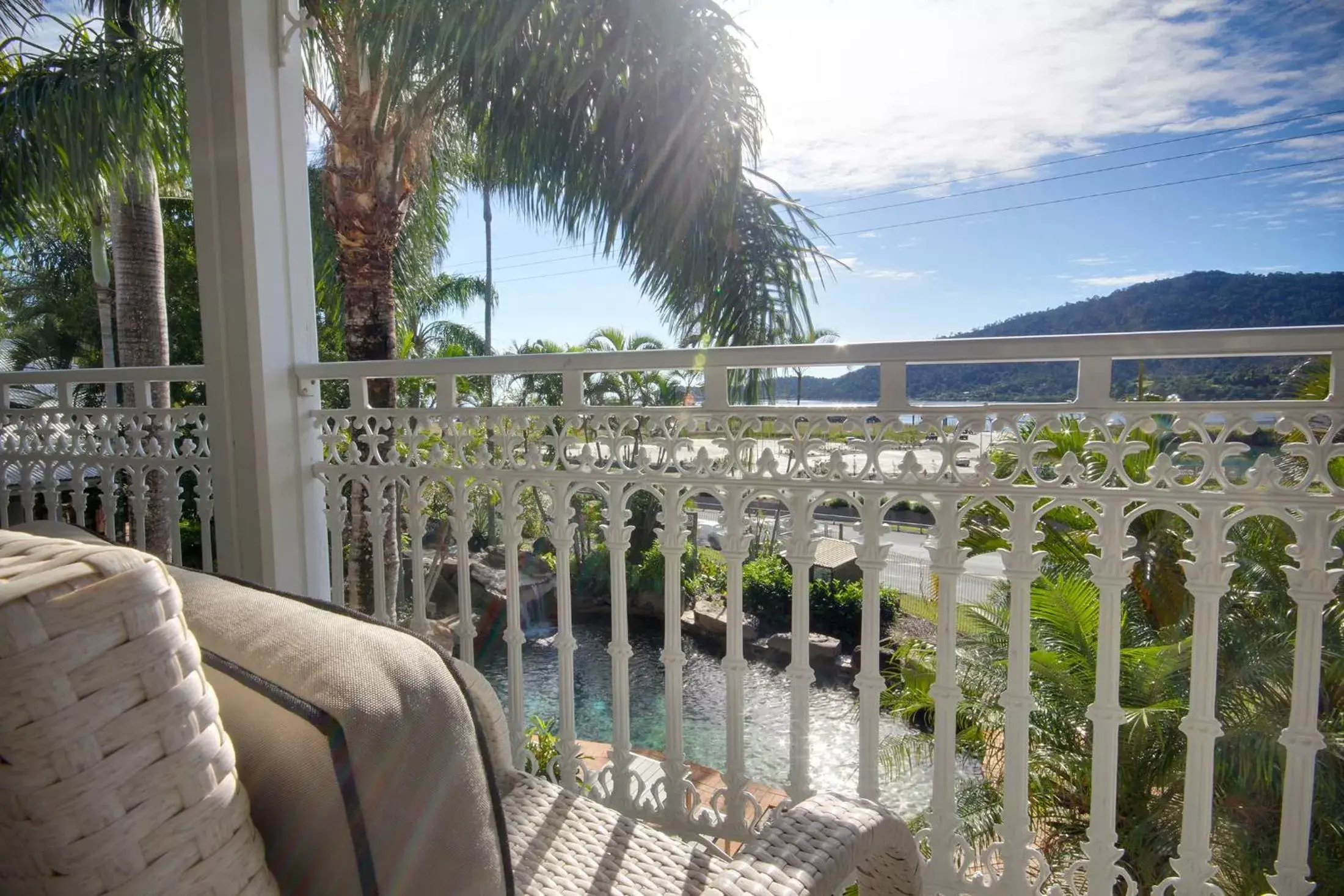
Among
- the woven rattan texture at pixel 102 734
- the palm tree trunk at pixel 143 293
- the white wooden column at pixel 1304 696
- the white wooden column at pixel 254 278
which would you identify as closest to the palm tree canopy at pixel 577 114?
the white wooden column at pixel 254 278

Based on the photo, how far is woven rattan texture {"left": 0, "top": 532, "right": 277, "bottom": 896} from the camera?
39 centimetres

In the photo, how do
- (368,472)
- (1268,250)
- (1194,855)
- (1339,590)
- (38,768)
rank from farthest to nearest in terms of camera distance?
(1268,250) < (1339,590) < (368,472) < (1194,855) < (38,768)

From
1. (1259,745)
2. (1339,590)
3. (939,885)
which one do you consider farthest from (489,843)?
(1339,590)

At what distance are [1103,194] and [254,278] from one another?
3513cm

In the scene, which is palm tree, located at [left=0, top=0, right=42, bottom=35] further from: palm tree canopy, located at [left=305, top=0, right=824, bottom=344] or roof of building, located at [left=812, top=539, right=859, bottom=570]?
roof of building, located at [left=812, top=539, right=859, bottom=570]

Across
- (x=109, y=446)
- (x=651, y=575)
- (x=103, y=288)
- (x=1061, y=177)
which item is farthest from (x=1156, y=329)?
(x=1061, y=177)

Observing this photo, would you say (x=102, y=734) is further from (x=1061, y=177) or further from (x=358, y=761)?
(x=1061, y=177)

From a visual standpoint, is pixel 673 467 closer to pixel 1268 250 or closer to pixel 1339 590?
pixel 1339 590

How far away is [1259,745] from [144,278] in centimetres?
840

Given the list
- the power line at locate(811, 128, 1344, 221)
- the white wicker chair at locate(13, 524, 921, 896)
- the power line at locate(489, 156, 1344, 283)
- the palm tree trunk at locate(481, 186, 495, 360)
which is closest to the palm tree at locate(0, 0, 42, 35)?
the white wicker chair at locate(13, 524, 921, 896)

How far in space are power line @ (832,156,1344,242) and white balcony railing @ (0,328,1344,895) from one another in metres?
25.8

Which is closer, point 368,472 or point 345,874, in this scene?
point 345,874

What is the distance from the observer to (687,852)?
1.02 m

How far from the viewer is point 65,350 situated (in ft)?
47.1
